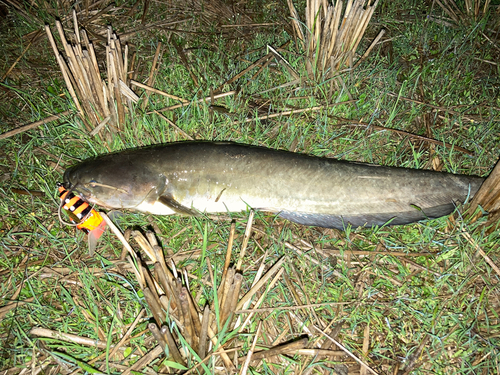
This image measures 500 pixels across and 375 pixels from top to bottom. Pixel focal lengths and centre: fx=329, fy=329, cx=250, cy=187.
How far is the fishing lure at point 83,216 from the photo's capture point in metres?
2.16

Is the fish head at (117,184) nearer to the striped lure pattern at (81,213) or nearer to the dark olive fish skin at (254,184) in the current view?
the dark olive fish skin at (254,184)

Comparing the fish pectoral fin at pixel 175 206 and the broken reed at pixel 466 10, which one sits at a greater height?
the broken reed at pixel 466 10

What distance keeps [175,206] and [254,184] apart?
0.58 metres

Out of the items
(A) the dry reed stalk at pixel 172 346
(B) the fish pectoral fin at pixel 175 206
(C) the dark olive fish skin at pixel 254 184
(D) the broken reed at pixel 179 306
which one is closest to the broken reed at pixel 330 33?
(C) the dark olive fish skin at pixel 254 184

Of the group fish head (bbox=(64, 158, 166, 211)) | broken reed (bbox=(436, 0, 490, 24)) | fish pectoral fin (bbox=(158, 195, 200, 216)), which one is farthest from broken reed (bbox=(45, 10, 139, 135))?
broken reed (bbox=(436, 0, 490, 24))

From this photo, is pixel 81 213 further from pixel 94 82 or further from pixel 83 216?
pixel 94 82

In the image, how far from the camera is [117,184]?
90.9 inches

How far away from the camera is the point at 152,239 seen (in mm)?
1780

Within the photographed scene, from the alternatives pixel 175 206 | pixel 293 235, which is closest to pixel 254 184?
pixel 293 235

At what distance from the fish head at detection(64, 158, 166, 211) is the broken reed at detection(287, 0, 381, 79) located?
1.72m

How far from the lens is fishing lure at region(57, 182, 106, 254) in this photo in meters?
2.16

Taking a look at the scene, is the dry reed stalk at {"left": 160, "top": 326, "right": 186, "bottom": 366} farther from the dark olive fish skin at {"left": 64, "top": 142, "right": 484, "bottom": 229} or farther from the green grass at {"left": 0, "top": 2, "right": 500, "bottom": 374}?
the dark olive fish skin at {"left": 64, "top": 142, "right": 484, "bottom": 229}

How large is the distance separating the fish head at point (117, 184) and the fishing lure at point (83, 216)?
0.37 feet

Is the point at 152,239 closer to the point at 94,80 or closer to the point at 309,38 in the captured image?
the point at 94,80
